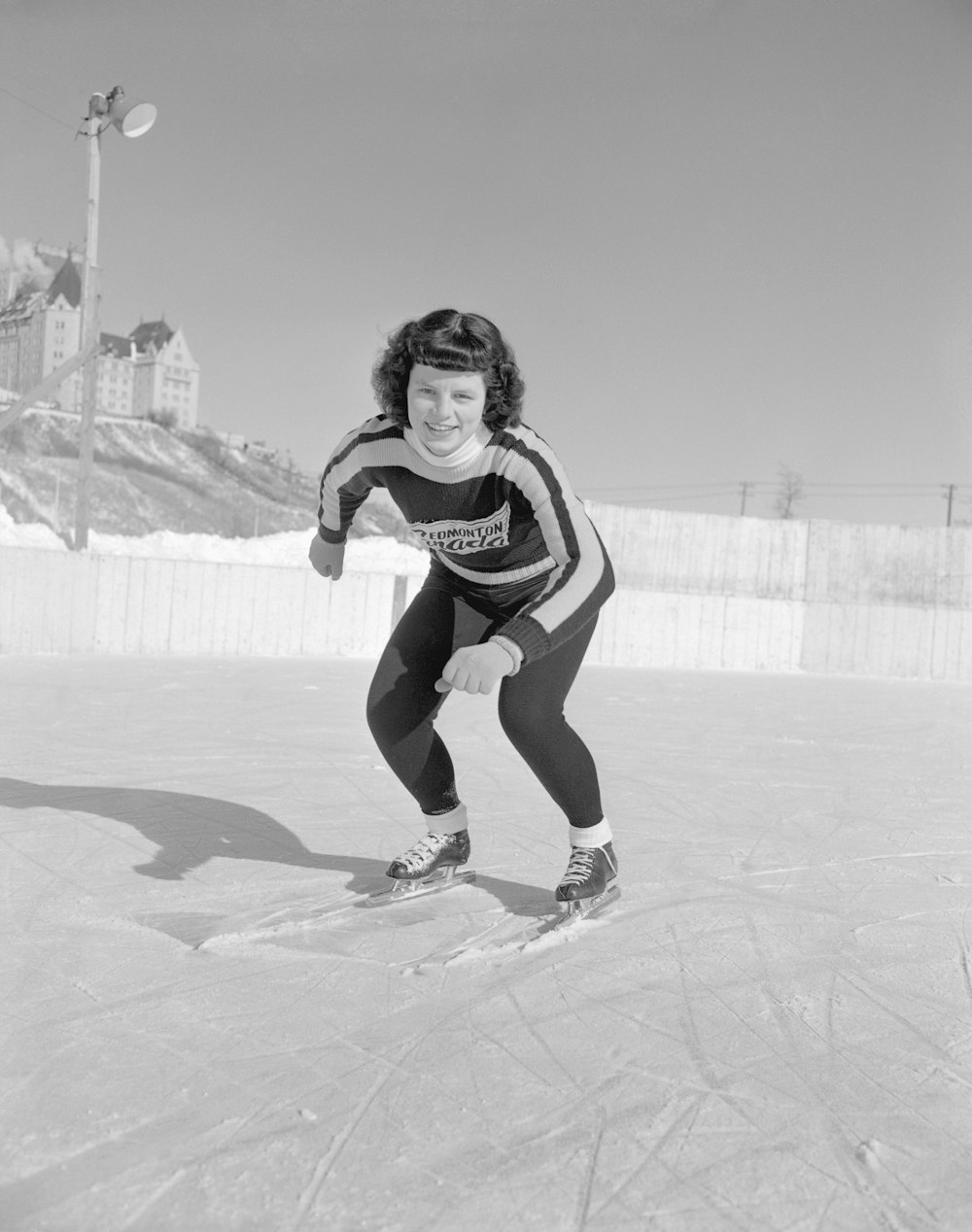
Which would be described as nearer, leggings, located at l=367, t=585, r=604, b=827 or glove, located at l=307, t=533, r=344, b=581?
leggings, located at l=367, t=585, r=604, b=827

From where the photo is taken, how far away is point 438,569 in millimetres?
2713

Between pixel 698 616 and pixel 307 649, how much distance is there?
18.4ft

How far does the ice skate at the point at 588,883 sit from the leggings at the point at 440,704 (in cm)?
7

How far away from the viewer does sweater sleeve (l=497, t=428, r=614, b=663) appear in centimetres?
228

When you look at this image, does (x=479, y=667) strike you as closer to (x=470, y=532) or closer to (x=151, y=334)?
(x=470, y=532)

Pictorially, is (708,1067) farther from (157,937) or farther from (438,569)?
(438,569)

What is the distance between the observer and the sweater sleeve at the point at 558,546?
2279mm

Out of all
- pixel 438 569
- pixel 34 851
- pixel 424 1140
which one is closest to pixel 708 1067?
pixel 424 1140

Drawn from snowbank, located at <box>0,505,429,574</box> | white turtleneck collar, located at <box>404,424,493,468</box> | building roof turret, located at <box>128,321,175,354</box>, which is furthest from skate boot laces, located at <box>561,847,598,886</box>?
building roof turret, located at <box>128,321,175,354</box>

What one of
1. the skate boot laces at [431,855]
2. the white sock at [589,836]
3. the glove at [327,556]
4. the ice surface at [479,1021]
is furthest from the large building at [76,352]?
the white sock at [589,836]

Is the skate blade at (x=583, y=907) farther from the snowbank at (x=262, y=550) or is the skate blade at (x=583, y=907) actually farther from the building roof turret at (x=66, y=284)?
the building roof turret at (x=66, y=284)

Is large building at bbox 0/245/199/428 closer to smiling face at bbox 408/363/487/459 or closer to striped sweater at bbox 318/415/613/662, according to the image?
striped sweater at bbox 318/415/613/662

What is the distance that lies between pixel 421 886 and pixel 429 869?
2.0 inches

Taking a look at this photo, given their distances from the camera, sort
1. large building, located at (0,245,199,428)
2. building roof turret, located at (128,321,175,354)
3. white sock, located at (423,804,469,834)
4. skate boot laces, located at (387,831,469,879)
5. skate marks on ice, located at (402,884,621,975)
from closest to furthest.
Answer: skate marks on ice, located at (402,884,621,975)
skate boot laces, located at (387,831,469,879)
white sock, located at (423,804,469,834)
large building, located at (0,245,199,428)
building roof turret, located at (128,321,175,354)
